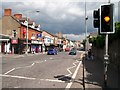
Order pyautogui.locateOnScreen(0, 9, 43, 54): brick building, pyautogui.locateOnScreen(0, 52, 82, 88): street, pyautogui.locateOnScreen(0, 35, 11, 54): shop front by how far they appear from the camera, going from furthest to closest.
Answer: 1. pyautogui.locateOnScreen(0, 9, 43, 54): brick building
2. pyautogui.locateOnScreen(0, 35, 11, 54): shop front
3. pyautogui.locateOnScreen(0, 52, 82, 88): street

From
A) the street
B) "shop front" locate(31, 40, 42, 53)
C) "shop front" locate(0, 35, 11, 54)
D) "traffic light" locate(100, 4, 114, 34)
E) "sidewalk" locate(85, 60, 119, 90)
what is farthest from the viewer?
"shop front" locate(31, 40, 42, 53)

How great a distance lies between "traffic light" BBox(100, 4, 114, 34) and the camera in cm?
995

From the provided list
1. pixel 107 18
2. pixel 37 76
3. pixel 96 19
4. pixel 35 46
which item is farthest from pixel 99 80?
pixel 35 46

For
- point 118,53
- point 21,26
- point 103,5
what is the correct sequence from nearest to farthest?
point 103,5, point 118,53, point 21,26

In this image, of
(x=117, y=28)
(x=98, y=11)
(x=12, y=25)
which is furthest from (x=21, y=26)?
(x=98, y=11)

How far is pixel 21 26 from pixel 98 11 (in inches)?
2203

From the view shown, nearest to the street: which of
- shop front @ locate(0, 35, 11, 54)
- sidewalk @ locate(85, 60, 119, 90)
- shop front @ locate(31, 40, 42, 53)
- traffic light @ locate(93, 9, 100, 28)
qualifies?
sidewalk @ locate(85, 60, 119, 90)

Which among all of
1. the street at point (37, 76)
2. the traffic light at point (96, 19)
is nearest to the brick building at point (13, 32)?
the street at point (37, 76)

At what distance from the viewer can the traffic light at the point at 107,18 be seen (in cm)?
995

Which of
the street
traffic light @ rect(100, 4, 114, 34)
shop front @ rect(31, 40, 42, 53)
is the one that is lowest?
the street

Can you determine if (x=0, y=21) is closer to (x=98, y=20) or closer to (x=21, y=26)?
(x=21, y=26)

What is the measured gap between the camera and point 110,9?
993cm

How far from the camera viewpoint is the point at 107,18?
9.97 metres

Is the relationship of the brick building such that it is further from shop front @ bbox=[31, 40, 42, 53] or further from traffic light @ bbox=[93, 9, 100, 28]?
traffic light @ bbox=[93, 9, 100, 28]
